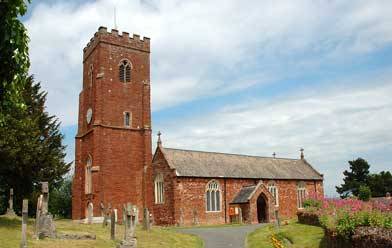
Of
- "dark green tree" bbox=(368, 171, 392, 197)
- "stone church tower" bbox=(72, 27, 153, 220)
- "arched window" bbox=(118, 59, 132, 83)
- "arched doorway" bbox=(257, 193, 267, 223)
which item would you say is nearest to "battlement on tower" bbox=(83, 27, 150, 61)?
"stone church tower" bbox=(72, 27, 153, 220)

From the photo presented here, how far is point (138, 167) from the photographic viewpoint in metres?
44.3

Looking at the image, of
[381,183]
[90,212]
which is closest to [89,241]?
[90,212]

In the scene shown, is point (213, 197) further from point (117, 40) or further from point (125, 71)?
point (117, 40)

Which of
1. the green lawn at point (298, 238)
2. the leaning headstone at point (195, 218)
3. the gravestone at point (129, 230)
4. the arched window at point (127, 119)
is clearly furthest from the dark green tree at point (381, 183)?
the gravestone at point (129, 230)

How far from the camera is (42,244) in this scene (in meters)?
20.0

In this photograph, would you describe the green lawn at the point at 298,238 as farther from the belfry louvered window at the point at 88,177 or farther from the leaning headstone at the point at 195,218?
the belfry louvered window at the point at 88,177

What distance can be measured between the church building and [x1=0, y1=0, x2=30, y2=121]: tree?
32107 millimetres

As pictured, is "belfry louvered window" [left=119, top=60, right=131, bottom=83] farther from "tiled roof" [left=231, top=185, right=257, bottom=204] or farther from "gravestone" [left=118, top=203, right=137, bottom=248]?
"gravestone" [left=118, top=203, right=137, bottom=248]

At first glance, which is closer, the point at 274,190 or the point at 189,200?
the point at 189,200

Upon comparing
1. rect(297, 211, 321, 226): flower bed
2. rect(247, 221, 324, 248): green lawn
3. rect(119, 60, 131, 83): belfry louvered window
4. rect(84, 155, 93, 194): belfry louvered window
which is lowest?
rect(247, 221, 324, 248): green lawn

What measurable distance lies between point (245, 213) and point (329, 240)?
2589 centimetres

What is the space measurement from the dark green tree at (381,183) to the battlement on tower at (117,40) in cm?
4137

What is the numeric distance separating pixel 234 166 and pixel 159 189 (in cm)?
906

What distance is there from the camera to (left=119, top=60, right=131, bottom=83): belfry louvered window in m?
45.6
